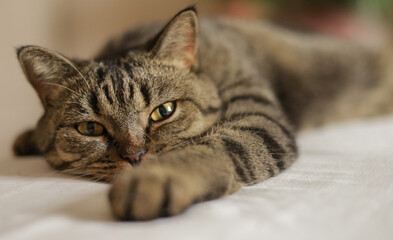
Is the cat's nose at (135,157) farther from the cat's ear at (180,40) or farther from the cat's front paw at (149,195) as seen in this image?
the cat's ear at (180,40)

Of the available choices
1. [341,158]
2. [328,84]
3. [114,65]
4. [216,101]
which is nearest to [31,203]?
[114,65]

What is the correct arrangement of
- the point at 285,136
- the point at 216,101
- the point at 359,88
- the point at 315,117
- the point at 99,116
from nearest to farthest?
the point at 99,116
the point at 285,136
the point at 216,101
the point at 315,117
the point at 359,88

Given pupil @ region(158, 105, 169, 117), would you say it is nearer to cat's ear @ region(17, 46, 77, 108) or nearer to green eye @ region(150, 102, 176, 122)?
green eye @ region(150, 102, 176, 122)

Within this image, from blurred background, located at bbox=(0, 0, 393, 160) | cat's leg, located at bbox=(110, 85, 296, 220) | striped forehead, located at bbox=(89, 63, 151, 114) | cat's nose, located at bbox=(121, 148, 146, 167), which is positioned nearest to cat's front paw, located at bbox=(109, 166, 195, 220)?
cat's leg, located at bbox=(110, 85, 296, 220)

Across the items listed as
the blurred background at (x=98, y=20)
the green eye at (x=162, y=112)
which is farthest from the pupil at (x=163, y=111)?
the blurred background at (x=98, y=20)

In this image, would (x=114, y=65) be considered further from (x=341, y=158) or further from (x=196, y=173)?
(x=341, y=158)

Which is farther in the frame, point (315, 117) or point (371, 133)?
point (315, 117)
